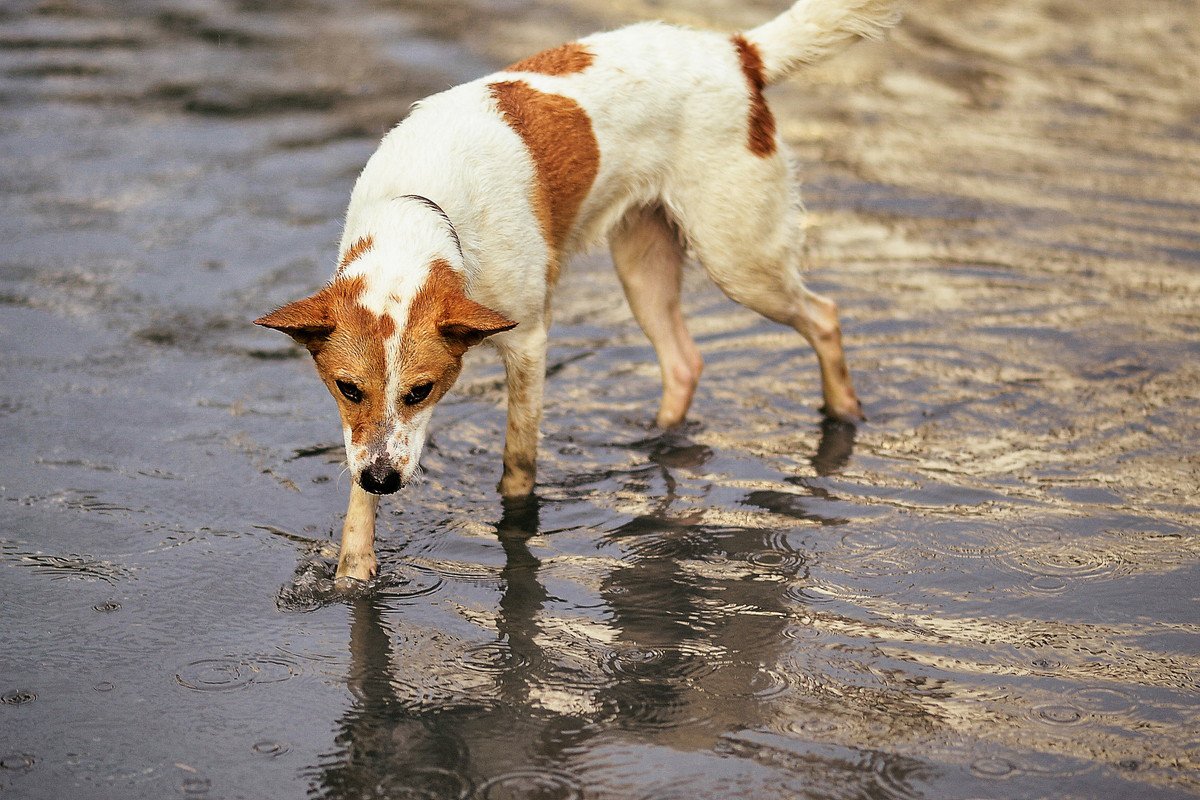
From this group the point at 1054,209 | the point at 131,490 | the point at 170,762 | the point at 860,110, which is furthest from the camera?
the point at 860,110

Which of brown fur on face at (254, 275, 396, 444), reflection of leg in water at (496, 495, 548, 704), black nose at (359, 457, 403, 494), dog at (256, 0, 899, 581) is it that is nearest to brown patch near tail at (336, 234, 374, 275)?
dog at (256, 0, 899, 581)

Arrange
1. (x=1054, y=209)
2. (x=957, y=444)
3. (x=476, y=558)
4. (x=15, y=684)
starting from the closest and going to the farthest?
(x=15, y=684), (x=476, y=558), (x=957, y=444), (x=1054, y=209)

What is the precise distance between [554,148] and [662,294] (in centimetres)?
122

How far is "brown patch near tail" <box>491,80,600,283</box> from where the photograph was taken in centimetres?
531

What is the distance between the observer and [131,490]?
18.1 feet

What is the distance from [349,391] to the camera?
4383mm

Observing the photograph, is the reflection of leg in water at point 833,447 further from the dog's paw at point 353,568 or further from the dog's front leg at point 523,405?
the dog's paw at point 353,568

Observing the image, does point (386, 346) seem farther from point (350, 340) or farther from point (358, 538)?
point (358, 538)

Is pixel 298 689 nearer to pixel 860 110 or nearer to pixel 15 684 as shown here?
pixel 15 684

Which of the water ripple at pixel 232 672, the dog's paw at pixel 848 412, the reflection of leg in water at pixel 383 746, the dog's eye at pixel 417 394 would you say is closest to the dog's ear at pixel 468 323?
the dog's eye at pixel 417 394

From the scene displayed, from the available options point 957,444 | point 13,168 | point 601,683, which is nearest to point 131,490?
point 601,683

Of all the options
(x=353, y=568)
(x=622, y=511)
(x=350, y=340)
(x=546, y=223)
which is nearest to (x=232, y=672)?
(x=353, y=568)

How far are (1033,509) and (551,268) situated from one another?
2060 millimetres

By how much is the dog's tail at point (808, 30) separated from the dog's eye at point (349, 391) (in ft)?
8.36
